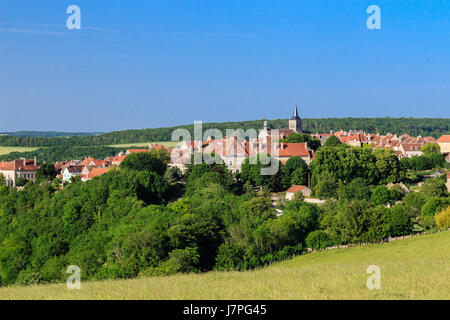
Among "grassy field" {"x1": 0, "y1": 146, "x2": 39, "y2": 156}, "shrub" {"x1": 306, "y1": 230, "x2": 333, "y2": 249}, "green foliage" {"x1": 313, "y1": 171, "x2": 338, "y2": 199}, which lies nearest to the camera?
"shrub" {"x1": 306, "y1": 230, "x2": 333, "y2": 249}

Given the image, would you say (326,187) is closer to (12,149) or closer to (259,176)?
(259,176)

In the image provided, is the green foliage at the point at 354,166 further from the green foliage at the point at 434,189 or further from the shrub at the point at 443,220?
the shrub at the point at 443,220

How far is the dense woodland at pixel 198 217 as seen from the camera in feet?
122

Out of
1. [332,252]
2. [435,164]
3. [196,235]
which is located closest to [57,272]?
[196,235]

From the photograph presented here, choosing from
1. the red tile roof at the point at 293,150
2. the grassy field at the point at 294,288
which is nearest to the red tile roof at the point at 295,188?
the red tile roof at the point at 293,150

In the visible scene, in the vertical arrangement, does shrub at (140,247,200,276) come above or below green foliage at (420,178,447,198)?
below

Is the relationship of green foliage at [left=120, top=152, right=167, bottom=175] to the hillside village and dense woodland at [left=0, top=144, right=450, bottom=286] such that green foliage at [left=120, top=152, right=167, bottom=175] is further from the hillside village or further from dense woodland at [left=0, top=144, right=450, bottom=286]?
the hillside village

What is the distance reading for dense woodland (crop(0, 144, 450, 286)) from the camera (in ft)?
122

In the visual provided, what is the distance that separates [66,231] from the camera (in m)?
54.2

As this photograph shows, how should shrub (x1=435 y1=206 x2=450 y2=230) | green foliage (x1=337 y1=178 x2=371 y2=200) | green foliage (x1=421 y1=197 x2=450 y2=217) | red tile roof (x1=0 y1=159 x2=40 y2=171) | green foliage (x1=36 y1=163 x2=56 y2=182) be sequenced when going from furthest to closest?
red tile roof (x1=0 y1=159 x2=40 y2=171)
green foliage (x1=36 y1=163 x2=56 y2=182)
green foliage (x1=337 y1=178 x2=371 y2=200)
green foliage (x1=421 y1=197 x2=450 y2=217)
shrub (x1=435 y1=206 x2=450 y2=230)

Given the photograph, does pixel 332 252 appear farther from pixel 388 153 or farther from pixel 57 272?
pixel 388 153

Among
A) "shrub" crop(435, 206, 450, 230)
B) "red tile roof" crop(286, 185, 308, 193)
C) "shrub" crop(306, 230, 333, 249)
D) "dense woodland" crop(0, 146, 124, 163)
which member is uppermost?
"dense woodland" crop(0, 146, 124, 163)

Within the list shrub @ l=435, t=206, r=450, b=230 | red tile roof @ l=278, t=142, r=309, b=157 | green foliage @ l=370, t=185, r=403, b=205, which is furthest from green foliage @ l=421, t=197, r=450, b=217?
red tile roof @ l=278, t=142, r=309, b=157

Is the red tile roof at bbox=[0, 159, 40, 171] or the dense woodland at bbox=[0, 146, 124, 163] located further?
the dense woodland at bbox=[0, 146, 124, 163]
